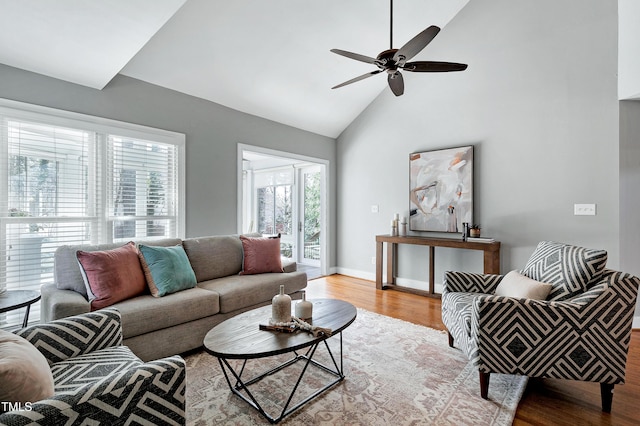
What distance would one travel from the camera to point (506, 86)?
3836 mm

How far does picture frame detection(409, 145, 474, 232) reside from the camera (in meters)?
4.11

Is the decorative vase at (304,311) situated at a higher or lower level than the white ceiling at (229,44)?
lower

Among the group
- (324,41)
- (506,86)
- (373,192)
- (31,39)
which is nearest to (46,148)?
(31,39)

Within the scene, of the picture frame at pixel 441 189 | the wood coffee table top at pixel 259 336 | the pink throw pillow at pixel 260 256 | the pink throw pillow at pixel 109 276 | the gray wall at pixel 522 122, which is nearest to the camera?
the wood coffee table top at pixel 259 336

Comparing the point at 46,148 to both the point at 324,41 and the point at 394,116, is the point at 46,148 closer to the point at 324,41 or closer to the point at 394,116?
the point at 324,41

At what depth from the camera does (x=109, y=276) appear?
7.73 feet

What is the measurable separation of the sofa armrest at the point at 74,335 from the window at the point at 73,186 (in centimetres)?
153

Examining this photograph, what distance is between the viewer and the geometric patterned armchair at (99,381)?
1.01 metres

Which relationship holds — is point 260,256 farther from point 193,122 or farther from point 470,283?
point 470,283

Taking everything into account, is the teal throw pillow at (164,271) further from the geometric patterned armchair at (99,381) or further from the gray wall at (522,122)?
the gray wall at (522,122)

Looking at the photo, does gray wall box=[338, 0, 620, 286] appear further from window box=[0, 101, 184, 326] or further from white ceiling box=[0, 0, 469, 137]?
window box=[0, 101, 184, 326]

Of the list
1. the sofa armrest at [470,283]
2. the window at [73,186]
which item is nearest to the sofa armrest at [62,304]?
the window at [73,186]

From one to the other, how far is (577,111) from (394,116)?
2.25 meters

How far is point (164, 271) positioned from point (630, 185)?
456 centimetres
